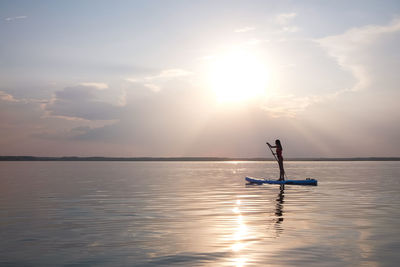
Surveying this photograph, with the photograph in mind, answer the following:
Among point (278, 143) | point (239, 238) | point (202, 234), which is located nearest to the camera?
point (239, 238)

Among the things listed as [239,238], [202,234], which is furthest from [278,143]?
[239,238]

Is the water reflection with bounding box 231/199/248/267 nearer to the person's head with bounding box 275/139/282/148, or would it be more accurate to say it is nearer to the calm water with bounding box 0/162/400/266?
the calm water with bounding box 0/162/400/266

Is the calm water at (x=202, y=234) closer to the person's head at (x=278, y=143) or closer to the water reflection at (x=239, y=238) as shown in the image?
the water reflection at (x=239, y=238)

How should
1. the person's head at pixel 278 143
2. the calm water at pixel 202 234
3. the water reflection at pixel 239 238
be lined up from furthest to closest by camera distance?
the person's head at pixel 278 143 → the calm water at pixel 202 234 → the water reflection at pixel 239 238

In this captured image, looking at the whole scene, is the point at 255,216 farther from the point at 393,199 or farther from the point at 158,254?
the point at 393,199

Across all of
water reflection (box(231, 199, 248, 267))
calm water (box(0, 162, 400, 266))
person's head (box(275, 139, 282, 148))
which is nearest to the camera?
water reflection (box(231, 199, 248, 267))

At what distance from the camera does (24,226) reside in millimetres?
14719

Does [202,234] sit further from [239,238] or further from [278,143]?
[278,143]

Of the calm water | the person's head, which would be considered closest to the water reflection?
the calm water

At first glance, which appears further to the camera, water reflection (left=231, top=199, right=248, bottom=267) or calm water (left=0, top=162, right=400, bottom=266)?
calm water (left=0, top=162, right=400, bottom=266)

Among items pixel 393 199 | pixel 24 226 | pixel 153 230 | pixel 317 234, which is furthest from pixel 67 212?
pixel 393 199

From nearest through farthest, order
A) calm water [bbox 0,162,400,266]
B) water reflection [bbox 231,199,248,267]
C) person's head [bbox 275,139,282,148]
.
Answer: water reflection [bbox 231,199,248,267] < calm water [bbox 0,162,400,266] < person's head [bbox 275,139,282,148]

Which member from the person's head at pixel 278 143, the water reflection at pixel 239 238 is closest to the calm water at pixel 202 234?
the water reflection at pixel 239 238

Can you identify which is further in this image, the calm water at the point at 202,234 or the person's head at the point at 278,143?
the person's head at the point at 278,143
